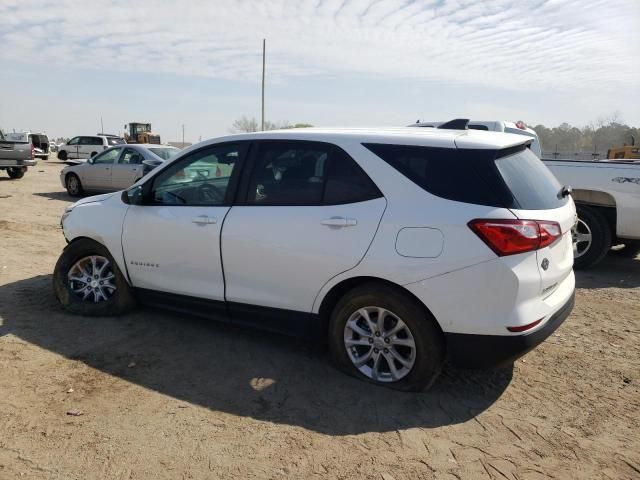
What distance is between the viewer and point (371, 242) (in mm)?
3342

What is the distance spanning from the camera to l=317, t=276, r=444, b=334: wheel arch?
Result: 331 centimetres

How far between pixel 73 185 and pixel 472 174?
1401 cm

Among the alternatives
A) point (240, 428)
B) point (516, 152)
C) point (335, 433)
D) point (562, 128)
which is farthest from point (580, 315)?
point (562, 128)

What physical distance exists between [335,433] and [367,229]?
1250mm

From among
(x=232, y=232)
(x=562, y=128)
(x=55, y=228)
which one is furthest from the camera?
(x=562, y=128)

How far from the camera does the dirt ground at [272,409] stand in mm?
2768

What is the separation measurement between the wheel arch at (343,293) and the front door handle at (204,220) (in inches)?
41.1

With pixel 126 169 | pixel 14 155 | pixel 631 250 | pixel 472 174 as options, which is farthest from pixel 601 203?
pixel 14 155

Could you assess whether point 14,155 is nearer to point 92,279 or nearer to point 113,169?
point 113,169

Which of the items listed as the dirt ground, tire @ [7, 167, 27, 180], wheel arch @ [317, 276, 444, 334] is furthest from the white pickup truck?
tire @ [7, 167, 27, 180]

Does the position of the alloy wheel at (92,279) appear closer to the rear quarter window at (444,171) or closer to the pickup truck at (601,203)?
the rear quarter window at (444,171)

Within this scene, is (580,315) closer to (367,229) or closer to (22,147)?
(367,229)

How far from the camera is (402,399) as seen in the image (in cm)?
341

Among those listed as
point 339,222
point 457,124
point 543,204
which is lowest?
point 339,222
